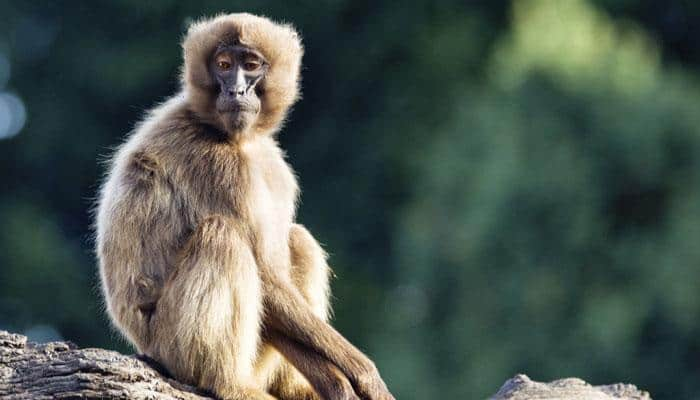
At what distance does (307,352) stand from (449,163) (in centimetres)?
990

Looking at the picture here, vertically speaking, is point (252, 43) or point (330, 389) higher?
point (252, 43)

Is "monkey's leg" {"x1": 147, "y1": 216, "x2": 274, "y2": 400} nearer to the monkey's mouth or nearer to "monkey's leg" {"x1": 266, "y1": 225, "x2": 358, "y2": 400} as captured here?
"monkey's leg" {"x1": 266, "y1": 225, "x2": 358, "y2": 400}

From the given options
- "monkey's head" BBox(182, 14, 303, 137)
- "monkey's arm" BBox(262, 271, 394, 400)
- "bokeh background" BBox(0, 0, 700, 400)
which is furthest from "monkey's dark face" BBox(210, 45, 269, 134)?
"bokeh background" BBox(0, 0, 700, 400)

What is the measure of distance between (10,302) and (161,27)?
480 centimetres

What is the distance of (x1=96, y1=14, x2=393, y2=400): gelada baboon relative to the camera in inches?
336

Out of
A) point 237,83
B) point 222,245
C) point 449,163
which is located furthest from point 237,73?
point 449,163

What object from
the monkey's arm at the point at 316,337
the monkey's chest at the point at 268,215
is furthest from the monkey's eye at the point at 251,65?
the monkey's arm at the point at 316,337

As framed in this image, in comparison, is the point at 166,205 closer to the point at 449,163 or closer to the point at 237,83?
the point at 237,83

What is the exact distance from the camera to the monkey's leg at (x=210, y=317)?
27.8 ft

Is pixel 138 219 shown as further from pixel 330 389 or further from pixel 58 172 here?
pixel 58 172

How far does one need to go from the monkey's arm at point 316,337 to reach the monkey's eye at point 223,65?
4.72 feet

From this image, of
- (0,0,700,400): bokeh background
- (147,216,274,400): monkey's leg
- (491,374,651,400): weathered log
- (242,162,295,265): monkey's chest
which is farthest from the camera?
(0,0,700,400): bokeh background

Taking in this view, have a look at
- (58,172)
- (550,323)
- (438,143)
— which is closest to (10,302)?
(58,172)

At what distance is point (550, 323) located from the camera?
693 inches
